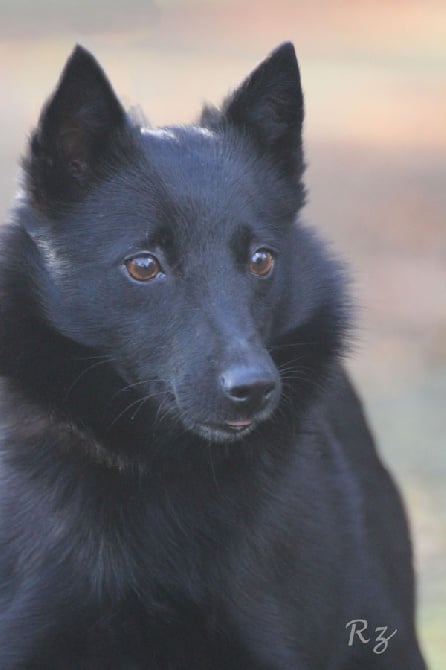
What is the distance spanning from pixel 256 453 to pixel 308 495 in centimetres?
25

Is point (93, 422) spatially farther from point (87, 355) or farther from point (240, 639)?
point (240, 639)

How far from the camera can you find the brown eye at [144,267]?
4219mm

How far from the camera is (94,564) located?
169 inches

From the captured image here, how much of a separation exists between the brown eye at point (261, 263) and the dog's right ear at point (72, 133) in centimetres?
49

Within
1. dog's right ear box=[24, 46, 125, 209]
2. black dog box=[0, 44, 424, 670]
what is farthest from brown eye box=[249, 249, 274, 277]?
dog's right ear box=[24, 46, 125, 209]

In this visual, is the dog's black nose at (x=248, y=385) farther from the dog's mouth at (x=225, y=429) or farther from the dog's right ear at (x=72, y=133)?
the dog's right ear at (x=72, y=133)

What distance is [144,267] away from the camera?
166 inches

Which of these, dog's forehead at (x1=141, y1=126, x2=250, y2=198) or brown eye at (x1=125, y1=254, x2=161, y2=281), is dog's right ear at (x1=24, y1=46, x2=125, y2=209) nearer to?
dog's forehead at (x1=141, y1=126, x2=250, y2=198)

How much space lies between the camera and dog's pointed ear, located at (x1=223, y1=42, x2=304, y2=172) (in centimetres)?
452

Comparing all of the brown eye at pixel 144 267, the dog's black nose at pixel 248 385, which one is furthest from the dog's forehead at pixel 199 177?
the dog's black nose at pixel 248 385

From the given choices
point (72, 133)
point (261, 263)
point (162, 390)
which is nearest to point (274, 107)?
point (261, 263)

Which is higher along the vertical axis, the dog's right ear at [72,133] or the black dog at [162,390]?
the dog's right ear at [72,133]

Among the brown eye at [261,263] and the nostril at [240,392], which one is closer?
the nostril at [240,392]

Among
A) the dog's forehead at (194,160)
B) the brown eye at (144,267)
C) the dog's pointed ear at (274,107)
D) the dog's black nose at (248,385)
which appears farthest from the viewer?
the dog's pointed ear at (274,107)
